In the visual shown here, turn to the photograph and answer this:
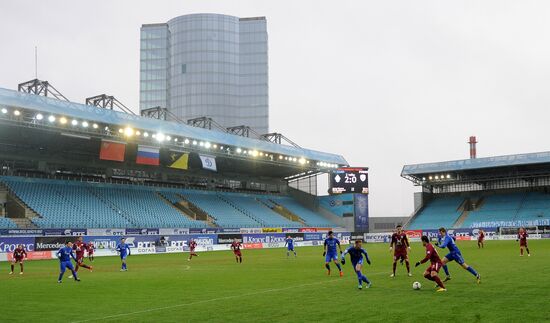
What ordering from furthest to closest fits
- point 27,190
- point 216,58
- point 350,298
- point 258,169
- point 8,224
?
point 216,58, point 258,169, point 27,190, point 8,224, point 350,298

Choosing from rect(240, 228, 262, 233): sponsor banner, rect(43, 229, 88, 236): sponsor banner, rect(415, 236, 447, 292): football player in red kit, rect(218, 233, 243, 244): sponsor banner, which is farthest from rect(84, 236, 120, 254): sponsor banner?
rect(415, 236, 447, 292): football player in red kit

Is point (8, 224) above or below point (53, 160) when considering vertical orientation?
below

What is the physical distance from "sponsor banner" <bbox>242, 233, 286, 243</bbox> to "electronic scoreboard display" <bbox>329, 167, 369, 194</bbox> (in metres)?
18.6

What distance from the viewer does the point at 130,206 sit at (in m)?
72.2

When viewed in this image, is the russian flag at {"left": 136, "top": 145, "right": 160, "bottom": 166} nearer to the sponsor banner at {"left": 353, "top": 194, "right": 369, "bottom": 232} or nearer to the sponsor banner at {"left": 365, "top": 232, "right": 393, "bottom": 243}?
the sponsor banner at {"left": 365, "top": 232, "right": 393, "bottom": 243}

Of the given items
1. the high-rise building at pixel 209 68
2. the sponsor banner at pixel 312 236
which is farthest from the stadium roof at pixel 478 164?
the high-rise building at pixel 209 68

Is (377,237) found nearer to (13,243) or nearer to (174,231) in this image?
(174,231)

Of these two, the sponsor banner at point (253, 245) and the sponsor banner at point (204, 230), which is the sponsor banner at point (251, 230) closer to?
the sponsor banner at point (253, 245)

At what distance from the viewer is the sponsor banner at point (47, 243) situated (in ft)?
172

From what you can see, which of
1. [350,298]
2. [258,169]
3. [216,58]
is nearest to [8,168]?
[258,169]

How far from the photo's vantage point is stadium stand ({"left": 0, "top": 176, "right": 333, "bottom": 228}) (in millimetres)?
63438

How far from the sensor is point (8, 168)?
66562mm

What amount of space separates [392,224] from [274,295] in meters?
112

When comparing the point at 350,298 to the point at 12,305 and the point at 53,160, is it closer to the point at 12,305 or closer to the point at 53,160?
the point at 12,305
